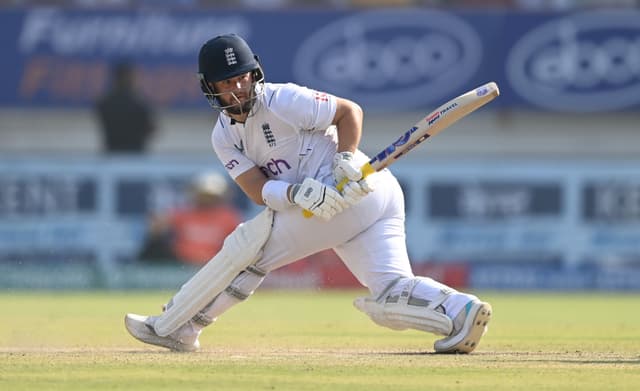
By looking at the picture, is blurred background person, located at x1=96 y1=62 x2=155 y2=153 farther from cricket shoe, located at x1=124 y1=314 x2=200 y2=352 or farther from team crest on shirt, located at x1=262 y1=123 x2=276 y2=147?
team crest on shirt, located at x1=262 y1=123 x2=276 y2=147

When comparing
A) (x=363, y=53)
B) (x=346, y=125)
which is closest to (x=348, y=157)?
(x=346, y=125)

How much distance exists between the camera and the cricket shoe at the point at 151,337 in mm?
7137

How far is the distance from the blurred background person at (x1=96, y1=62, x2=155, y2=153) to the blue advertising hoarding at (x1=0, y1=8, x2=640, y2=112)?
85cm

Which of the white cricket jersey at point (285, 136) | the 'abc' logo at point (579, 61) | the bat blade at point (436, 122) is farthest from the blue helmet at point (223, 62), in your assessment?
the 'abc' logo at point (579, 61)

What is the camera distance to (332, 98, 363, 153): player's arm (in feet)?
22.6

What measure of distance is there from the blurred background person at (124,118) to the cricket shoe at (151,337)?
33.3 feet

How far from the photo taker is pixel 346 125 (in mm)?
6902

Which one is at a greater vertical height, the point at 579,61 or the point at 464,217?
the point at 579,61

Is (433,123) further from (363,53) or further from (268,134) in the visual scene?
(363,53)

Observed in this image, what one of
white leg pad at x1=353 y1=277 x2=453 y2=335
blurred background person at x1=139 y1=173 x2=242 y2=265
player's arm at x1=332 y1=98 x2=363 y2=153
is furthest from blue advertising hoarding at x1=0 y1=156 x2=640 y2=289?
white leg pad at x1=353 y1=277 x2=453 y2=335

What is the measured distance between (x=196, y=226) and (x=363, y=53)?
4.01m

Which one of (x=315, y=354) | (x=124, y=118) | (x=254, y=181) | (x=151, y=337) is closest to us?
(x=315, y=354)

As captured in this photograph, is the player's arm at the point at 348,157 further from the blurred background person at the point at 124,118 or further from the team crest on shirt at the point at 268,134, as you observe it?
the blurred background person at the point at 124,118

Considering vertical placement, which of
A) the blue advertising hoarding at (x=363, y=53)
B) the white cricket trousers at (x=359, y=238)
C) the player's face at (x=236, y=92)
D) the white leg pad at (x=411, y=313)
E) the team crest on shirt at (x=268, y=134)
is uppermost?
the player's face at (x=236, y=92)
